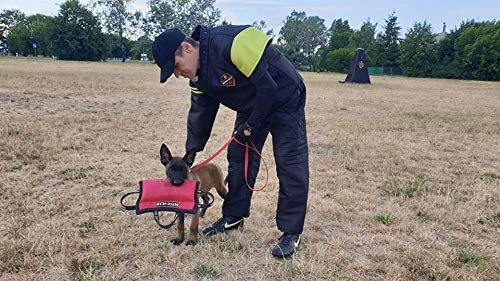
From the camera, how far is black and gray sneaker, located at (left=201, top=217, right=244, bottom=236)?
3496mm

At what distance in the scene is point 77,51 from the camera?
192 ft

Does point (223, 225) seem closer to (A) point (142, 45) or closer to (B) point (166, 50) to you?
(B) point (166, 50)

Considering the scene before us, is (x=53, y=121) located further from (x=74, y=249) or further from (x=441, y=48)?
(x=441, y=48)

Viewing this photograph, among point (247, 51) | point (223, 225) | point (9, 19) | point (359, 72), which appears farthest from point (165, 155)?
point (9, 19)

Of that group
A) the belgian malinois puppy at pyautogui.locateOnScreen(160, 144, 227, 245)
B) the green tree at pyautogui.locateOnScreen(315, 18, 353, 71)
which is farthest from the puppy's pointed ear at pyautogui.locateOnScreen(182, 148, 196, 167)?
the green tree at pyautogui.locateOnScreen(315, 18, 353, 71)

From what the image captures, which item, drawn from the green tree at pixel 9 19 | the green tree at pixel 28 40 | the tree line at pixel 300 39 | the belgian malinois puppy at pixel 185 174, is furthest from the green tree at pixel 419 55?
the green tree at pixel 9 19

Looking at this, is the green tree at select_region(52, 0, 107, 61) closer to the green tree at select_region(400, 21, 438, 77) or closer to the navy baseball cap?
the green tree at select_region(400, 21, 438, 77)

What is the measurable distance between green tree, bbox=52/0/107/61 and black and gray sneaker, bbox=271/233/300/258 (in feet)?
200

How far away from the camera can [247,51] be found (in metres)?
2.70

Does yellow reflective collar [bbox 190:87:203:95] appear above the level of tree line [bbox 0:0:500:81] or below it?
below

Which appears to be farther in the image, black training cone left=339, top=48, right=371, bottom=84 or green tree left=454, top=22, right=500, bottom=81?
green tree left=454, top=22, right=500, bottom=81

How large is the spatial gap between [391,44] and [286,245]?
184ft

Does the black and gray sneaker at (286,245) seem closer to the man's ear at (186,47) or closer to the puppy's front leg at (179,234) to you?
the puppy's front leg at (179,234)

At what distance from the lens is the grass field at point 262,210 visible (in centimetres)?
294
